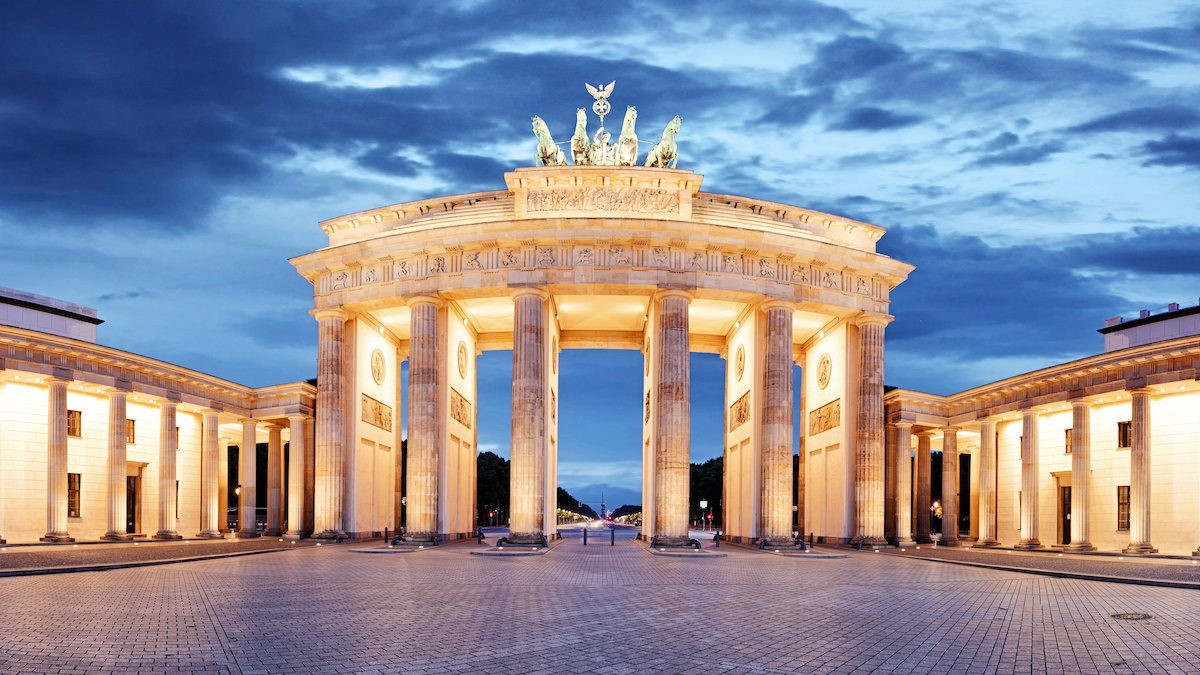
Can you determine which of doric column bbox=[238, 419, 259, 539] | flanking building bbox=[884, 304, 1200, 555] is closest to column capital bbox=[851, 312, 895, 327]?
flanking building bbox=[884, 304, 1200, 555]

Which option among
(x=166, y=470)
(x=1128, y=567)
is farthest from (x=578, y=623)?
(x=166, y=470)

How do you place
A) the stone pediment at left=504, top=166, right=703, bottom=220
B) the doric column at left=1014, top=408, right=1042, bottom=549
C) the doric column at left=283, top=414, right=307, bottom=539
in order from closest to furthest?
the stone pediment at left=504, top=166, right=703, bottom=220, the doric column at left=1014, top=408, right=1042, bottom=549, the doric column at left=283, top=414, right=307, bottom=539

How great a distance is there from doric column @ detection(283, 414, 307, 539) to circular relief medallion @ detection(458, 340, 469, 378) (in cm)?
660

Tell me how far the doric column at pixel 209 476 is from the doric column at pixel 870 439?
116 ft

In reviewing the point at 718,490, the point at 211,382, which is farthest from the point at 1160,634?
the point at 718,490

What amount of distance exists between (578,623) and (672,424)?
1028 inches

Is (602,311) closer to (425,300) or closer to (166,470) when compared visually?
Answer: (425,300)

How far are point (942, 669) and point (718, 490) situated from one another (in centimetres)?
12132

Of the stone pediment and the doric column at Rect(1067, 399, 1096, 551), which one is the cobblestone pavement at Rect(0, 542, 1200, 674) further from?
the stone pediment

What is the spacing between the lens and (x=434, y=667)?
34.1ft

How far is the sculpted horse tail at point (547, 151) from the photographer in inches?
1751

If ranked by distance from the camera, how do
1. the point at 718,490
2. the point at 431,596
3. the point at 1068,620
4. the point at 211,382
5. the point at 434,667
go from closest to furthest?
the point at 434,667
the point at 1068,620
the point at 431,596
the point at 211,382
the point at 718,490

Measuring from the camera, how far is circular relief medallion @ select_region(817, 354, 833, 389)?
160 feet

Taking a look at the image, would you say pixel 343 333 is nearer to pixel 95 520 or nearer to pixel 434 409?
pixel 434 409
